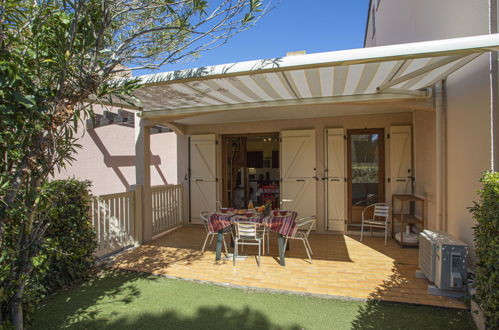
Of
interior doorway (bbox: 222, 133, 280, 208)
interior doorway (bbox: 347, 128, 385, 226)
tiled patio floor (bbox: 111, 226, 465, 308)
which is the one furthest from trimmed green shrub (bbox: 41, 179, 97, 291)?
interior doorway (bbox: 347, 128, 385, 226)

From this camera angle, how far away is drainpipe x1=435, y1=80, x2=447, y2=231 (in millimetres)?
3873

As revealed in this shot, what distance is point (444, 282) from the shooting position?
3.03m

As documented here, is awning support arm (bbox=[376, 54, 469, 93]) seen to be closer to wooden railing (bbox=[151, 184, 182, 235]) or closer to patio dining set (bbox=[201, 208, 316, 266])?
patio dining set (bbox=[201, 208, 316, 266])

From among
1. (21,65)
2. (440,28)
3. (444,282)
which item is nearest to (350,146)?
(440,28)

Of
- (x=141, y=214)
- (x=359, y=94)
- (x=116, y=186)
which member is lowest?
(x=141, y=214)

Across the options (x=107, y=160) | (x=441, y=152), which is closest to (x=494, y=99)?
(x=441, y=152)

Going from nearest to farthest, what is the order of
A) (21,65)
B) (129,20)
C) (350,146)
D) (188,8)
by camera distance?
(21,65)
(188,8)
(129,20)
(350,146)

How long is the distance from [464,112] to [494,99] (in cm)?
68

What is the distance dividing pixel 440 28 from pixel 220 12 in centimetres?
321

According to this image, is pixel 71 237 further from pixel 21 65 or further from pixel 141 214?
pixel 21 65

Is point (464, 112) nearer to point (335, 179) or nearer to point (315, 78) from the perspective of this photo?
point (315, 78)

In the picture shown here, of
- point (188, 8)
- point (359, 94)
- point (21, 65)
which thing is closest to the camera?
point (21, 65)

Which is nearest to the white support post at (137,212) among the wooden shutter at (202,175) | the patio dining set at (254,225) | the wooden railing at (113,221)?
the wooden railing at (113,221)

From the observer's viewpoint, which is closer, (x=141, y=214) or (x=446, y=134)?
(x=446, y=134)
